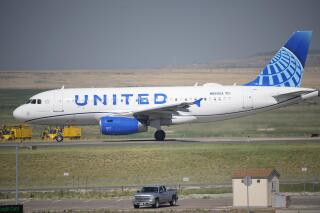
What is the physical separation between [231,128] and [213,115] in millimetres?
9172

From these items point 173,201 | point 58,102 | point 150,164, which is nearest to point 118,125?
point 58,102

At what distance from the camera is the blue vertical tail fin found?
70938mm

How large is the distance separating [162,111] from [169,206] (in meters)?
22.8

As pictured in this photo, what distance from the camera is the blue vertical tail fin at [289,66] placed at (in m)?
70.9

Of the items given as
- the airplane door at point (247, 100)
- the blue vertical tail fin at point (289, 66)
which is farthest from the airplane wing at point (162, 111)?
the blue vertical tail fin at point (289, 66)

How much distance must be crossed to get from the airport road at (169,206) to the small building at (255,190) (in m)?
0.76

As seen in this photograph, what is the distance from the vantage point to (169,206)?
43.8m

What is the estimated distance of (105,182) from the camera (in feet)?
178

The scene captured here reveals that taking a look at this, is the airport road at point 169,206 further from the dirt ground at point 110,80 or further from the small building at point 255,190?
the dirt ground at point 110,80

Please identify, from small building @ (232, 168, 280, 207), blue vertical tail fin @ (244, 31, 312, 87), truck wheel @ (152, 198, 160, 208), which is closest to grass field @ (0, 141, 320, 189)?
small building @ (232, 168, 280, 207)

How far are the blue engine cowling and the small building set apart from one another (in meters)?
22.3

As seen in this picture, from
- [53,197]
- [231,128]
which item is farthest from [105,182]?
[231,128]

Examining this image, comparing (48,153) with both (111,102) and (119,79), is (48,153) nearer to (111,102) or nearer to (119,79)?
(111,102)

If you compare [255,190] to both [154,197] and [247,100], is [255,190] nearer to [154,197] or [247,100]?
[154,197]
